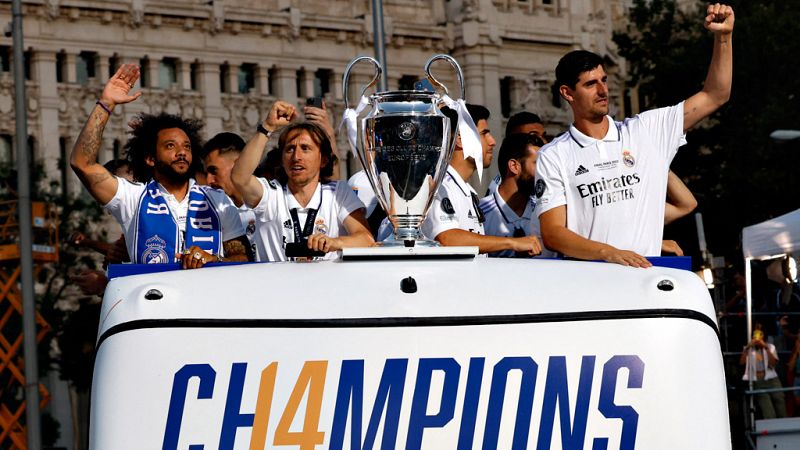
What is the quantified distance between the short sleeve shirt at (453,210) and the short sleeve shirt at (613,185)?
0.50m

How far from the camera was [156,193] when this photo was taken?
27.3ft

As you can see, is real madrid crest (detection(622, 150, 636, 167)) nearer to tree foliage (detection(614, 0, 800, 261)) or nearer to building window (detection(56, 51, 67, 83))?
tree foliage (detection(614, 0, 800, 261))

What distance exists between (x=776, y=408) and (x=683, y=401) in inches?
478

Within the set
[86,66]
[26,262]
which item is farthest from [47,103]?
[26,262]

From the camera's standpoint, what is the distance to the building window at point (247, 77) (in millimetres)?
66250

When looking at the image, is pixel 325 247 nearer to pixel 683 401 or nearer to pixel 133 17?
pixel 683 401

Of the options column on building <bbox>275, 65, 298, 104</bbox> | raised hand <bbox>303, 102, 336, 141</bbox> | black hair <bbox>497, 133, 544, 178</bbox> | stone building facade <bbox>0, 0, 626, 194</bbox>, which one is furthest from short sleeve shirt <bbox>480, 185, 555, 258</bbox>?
column on building <bbox>275, 65, 298, 104</bbox>

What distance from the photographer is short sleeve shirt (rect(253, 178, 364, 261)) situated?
7.93 m

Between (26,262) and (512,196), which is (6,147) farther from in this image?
(512,196)

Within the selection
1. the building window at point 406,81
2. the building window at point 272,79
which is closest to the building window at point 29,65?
the building window at point 272,79

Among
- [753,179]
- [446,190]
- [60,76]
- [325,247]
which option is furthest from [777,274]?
[60,76]

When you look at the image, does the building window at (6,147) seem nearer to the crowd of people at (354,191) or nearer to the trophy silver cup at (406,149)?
the crowd of people at (354,191)

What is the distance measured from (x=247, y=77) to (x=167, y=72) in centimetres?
359

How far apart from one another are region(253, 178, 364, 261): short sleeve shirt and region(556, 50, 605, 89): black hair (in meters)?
0.94
